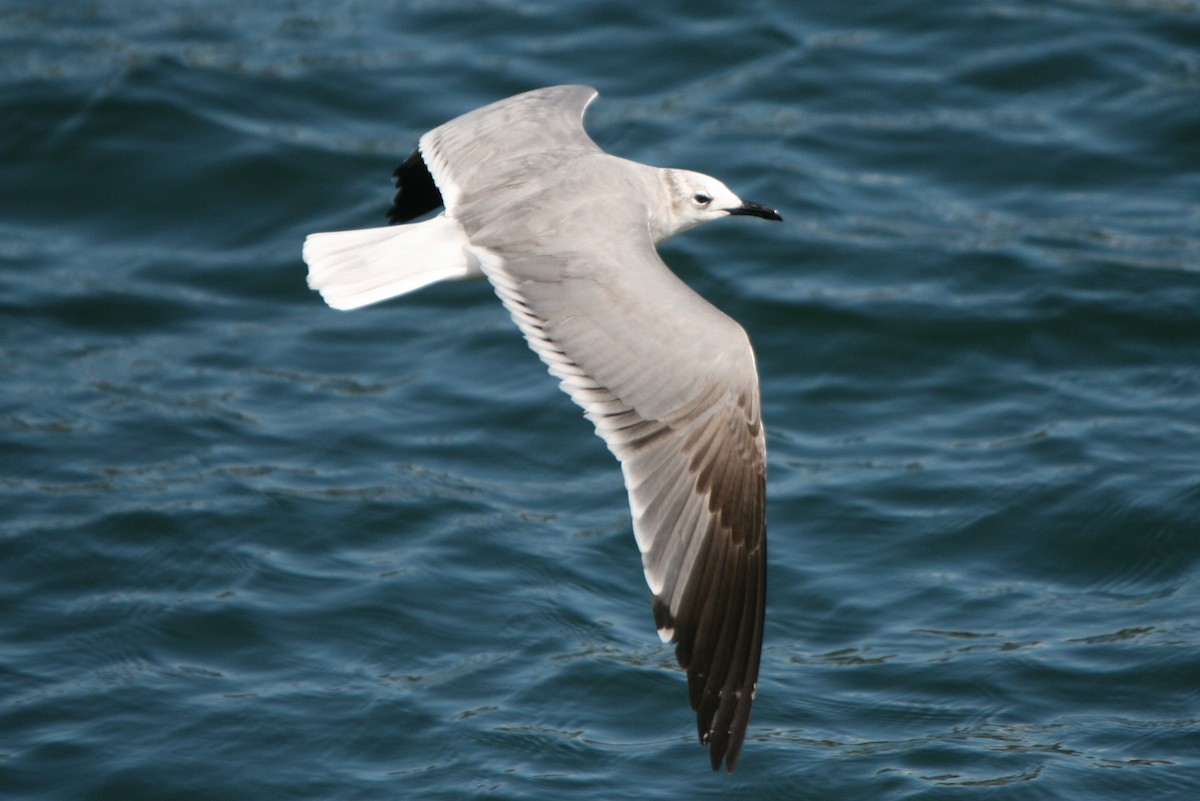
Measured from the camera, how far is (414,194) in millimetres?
7285

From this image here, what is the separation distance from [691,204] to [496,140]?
2.58 ft

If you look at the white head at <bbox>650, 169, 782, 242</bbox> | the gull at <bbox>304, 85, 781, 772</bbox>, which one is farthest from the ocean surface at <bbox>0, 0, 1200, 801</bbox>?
the white head at <bbox>650, 169, 782, 242</bbox>

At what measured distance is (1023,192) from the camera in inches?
374

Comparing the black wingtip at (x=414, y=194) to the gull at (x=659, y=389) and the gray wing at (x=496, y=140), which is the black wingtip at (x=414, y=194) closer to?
the gray wing at (x=496, y=140)

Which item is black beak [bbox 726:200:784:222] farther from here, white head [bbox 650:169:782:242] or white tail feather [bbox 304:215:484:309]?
white tail feather [bbox 304:215:484:309]

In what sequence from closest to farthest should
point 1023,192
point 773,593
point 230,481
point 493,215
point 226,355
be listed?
point 493,215 → point 773,593 → point 230,481 → point 226,355 → point 1023,192

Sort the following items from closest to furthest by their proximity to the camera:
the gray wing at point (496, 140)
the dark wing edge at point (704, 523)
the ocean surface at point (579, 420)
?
the dark wing edge at point (704, 523)
the gray wing at point (496, 140)
the ocean surface at point (579, 420)

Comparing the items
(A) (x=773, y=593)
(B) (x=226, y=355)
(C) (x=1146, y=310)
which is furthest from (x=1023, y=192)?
(B) (x=226, y=355)

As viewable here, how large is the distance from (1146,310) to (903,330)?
1203 millimetres

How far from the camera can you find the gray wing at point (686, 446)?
5.04 m

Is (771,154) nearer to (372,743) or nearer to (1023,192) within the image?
(1023,192)

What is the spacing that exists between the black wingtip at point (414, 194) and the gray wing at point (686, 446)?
7.01 ft

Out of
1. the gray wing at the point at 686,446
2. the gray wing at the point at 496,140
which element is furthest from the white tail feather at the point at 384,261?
the gray wing at the point at 686,446

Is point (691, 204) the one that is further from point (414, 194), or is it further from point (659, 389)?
point (414, 194)
